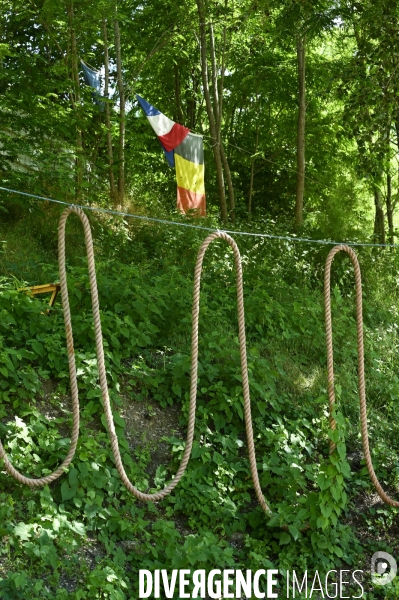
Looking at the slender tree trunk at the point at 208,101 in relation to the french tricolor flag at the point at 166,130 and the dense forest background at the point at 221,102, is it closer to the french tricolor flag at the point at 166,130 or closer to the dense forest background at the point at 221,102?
the dense forest background at the point at 221,102

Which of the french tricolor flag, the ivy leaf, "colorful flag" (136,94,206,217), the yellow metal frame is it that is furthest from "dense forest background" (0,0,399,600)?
the french tricolor flag

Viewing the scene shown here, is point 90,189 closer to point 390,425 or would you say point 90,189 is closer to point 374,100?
point 374,100

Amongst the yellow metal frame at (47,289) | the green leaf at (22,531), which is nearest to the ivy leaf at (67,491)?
the green leaf at (22,531)

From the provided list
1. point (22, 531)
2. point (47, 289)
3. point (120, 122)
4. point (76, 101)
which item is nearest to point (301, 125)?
point (120, 122)

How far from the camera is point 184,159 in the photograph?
9.65 metres

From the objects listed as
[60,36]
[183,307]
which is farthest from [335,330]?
[60,36]

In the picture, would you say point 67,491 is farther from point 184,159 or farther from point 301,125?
point 301,125

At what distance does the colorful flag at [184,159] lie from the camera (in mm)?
9367

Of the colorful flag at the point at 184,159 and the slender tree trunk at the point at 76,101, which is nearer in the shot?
the slender tree trunk at the point at 76,101

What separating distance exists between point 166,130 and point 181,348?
4696 millimetres

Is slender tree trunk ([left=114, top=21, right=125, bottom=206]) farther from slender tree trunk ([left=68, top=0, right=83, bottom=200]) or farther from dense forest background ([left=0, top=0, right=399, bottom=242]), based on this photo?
slender tree trunk ([left=68, top=0, right=83, bottom=200])

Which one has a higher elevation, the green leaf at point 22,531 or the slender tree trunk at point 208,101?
the slender tree trunk at point 208,101

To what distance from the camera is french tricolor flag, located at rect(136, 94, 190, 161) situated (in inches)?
356

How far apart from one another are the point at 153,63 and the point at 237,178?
256 centimetres
